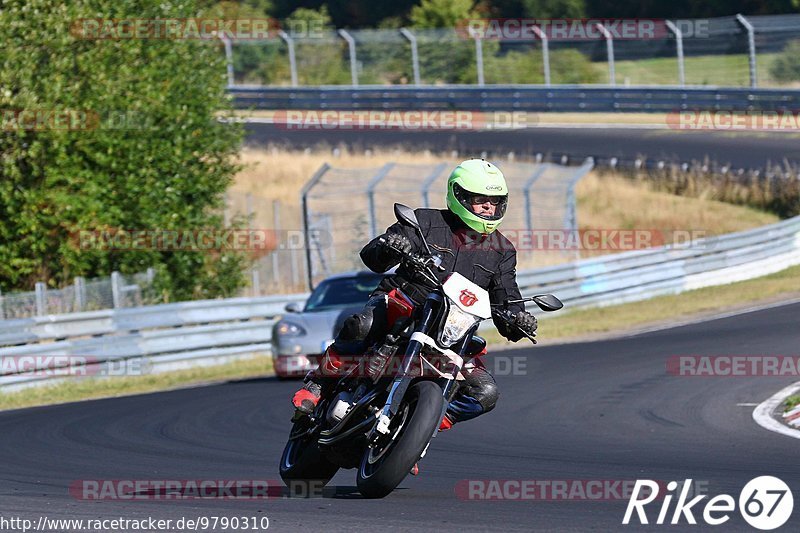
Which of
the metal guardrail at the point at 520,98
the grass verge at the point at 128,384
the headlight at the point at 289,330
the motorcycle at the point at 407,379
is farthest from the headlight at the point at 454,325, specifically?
the metal guardrail at the point at 520,98

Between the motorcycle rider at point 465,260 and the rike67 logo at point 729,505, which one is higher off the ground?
the motorcycle rider at point 465,260

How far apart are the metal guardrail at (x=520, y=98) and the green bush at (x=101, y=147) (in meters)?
13.1

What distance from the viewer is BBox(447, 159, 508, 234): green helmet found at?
7.38 metres

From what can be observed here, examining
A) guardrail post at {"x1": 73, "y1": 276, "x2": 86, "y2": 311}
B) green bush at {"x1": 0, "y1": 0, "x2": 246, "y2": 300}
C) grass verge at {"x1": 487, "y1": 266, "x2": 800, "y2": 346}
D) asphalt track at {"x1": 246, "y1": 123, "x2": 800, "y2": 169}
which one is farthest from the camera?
asphalt track at {"x1": 246, "y1": 123, "x2": 800, "y2": 169}

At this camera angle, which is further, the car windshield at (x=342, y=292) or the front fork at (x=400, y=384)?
the car windshield at (x=342, y=292)

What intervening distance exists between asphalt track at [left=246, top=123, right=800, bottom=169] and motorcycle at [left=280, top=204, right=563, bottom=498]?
92.1 feet

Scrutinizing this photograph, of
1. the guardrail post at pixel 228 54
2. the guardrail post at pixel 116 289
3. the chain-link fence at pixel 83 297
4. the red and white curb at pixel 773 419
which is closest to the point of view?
the red and white curb at pixel 773 419

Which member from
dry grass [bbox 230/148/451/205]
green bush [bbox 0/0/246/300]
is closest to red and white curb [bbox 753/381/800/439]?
green bush [bbox 0/0/246/300]

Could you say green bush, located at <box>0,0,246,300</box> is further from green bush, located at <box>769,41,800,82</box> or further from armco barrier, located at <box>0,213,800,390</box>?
green bush, located at <box>769,41,800,82</box>

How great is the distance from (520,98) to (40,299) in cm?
2588

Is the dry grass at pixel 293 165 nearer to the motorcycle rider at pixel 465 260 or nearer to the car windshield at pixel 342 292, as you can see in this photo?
the car windshield at pixel 342 292

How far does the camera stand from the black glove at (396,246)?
281 inches

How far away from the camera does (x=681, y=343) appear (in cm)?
1822

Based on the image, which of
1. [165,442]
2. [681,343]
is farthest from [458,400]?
[681,343]
